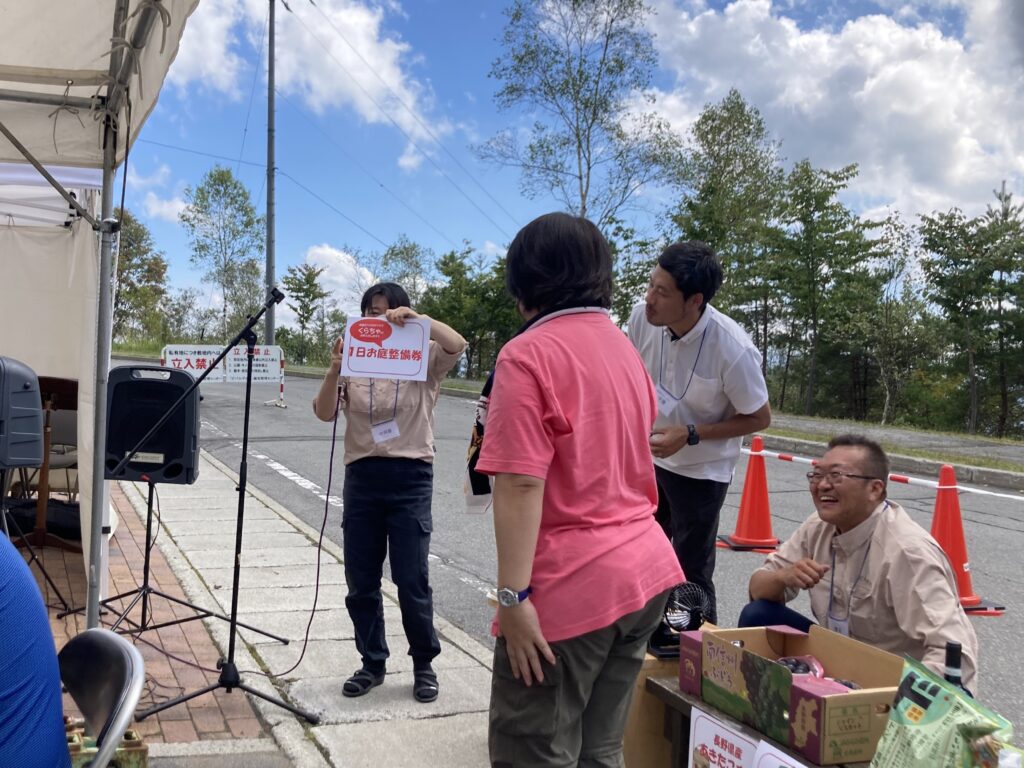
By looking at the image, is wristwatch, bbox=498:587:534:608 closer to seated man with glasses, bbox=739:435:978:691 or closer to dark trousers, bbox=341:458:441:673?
seated man with glasses, bbox=739:435:978:691

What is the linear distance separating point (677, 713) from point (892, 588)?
782mm

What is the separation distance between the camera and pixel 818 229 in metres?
30.9

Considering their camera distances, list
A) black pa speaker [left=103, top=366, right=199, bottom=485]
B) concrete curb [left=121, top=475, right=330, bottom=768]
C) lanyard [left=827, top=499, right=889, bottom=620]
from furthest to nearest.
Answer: black pa speaker [left=103, top=366, right=199, bottom=485], concrete curb [left=121, top=475, right=330, bottom=768], lanyard [left=827, top=499, right=889, bottom=620]

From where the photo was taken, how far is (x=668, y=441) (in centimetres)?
338

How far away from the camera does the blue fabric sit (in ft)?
4.71

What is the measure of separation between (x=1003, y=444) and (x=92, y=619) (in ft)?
53.2

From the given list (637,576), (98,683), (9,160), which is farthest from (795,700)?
(9,160)

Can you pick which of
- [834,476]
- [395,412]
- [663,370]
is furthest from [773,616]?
[395,412]

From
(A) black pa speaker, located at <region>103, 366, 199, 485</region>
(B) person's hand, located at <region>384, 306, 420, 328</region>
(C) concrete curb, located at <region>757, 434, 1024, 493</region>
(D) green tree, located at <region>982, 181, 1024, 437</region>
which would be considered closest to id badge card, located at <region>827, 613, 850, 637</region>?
(B) person's hand, located at <region>384, 306, 420, 328</region>

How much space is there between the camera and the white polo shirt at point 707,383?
11.5 ft

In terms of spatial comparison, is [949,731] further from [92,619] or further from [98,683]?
[92,619]

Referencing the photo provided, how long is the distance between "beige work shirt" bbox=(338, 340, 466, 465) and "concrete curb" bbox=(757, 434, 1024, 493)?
9.00 meters

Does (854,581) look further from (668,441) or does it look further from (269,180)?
(269,180)

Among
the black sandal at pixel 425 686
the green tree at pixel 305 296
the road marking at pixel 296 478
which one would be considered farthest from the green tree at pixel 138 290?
the black sandal at pixel 425 686
